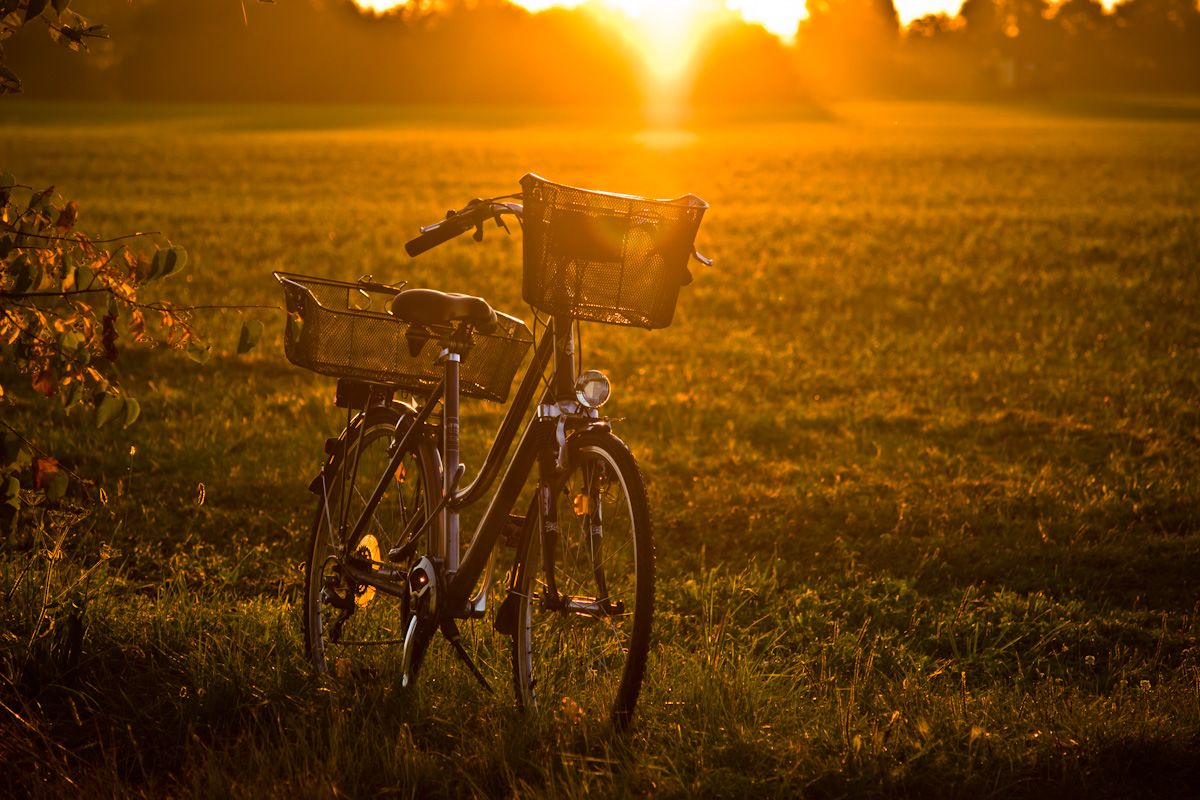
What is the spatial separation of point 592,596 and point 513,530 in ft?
1.05

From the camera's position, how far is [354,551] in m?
3.81

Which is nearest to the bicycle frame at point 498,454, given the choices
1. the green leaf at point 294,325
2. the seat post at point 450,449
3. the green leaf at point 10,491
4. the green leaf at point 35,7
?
the seat post at point 450,449

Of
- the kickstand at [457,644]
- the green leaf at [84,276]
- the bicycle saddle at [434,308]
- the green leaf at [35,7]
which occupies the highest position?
the green leaf at [35,7]


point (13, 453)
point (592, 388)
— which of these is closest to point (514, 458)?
point (592, 388)

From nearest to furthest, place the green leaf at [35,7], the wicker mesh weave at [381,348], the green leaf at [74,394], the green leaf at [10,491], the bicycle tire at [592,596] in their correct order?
the green leaf at [35,7]
the bicycle tire at [592,596]
the green leaf at [10,491]
the wicker mesh weave at [381,348]
the green leaf at [74,394]

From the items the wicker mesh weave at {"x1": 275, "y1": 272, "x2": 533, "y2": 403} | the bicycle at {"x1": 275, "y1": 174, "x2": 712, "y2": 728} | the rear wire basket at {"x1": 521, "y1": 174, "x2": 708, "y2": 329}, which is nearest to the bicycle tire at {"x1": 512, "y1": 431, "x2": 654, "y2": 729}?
the bicycle at {"x1": 275, "y1": 174, "x2": 712, "y2": 728}

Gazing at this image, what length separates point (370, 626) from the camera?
3.92 meters

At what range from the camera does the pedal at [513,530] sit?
3.23m

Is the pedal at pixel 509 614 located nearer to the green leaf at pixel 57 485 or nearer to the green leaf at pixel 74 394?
the green leaf at pixel 57 485

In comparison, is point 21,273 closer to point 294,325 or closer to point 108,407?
point 108,407

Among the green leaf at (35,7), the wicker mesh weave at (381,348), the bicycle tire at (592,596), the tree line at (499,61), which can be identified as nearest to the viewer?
the green leaf at (35,7)

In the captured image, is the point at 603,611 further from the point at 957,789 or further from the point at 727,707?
the point at 957,789

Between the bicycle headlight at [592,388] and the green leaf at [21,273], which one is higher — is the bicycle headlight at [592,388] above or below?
below

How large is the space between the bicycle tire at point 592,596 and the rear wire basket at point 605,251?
1.23 ft
